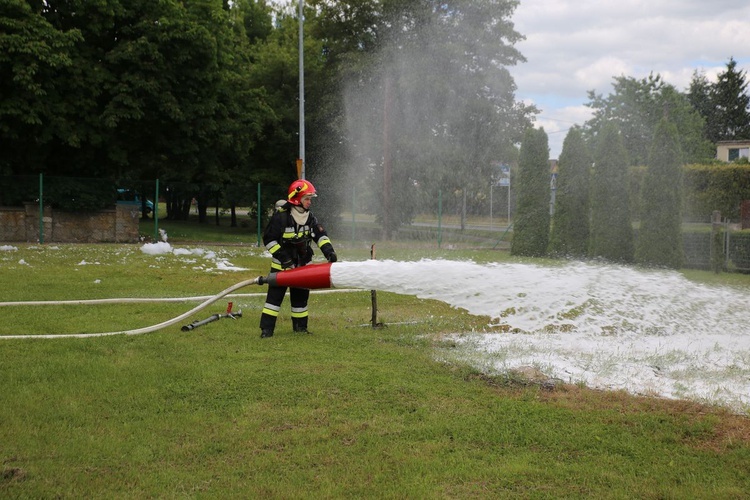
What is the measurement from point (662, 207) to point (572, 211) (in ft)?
12.0

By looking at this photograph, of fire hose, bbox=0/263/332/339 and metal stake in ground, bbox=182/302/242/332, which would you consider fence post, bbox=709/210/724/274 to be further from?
fire hose, bbox=0/263/332/339

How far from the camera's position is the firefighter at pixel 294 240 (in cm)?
905

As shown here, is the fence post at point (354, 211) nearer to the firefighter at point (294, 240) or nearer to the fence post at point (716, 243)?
the fence post at point (716, 243)

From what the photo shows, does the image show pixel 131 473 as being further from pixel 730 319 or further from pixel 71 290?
pixel 71 290

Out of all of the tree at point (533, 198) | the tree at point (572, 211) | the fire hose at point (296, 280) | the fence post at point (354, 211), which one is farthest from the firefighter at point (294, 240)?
the fence post at point (354, 211)

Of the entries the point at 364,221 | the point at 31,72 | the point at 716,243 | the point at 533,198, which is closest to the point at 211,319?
the point at 716,243

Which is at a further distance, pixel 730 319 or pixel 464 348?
pixel 730 319

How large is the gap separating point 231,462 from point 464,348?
4.02 meters

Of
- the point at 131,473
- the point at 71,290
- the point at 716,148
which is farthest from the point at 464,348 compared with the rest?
the point at 716,148

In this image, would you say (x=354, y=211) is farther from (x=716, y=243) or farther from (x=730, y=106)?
(x=730, y=106)

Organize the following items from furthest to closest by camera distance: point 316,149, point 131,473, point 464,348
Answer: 1. point 316,149
2. point 464,348
3. point 131,473

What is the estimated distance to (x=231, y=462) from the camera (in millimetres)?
4527

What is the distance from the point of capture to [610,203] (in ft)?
72.1

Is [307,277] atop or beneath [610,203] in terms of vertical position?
beneath
